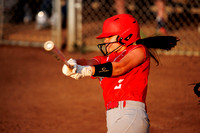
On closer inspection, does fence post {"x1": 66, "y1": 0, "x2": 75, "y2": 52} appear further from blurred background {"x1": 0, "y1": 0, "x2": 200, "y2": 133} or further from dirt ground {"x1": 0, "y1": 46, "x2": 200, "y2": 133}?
dirt ground {"x1": 0, "y1": 46, "x2": 200, "y2": 133}

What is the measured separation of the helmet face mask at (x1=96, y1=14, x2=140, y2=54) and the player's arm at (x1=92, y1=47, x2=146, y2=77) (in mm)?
138

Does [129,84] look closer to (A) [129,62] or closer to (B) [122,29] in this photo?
(A) [129,62]

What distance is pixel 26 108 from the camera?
15.7 ft

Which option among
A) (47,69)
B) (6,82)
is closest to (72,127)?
(6,82)

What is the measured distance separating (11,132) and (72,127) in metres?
0.78

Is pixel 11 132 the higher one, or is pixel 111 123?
pixel 111 123

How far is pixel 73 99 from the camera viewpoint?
17.1 feet

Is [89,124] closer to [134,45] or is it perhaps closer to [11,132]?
[11,132]

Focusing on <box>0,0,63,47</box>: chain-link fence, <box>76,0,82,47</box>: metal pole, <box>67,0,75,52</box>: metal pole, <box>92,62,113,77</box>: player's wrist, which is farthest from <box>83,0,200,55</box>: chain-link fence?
<box>92,62,113,77</box>: player's wrist

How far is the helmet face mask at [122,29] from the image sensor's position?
246 cm

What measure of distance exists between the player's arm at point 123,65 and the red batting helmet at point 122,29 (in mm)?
140

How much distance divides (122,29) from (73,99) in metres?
2.95

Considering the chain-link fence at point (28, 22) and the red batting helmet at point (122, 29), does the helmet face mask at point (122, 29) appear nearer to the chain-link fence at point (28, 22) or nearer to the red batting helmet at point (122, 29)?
the red batting helmet at point (122, 29)

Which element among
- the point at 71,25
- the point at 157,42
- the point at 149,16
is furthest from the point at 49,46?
the point at 149,16
